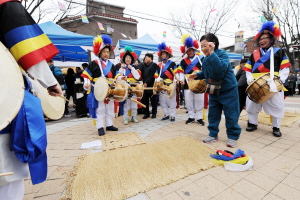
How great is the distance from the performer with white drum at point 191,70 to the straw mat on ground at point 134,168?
154 centimetres

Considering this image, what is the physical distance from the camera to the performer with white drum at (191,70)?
4223 mm

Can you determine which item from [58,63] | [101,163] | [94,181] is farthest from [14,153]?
[58,63]

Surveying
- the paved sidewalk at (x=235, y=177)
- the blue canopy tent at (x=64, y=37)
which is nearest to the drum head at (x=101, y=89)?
the paved sidewalk at (x=235, y=177)

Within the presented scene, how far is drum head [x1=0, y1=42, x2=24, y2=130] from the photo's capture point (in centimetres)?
93

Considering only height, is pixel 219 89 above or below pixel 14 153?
above

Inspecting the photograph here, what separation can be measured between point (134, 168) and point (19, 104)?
1.61 m

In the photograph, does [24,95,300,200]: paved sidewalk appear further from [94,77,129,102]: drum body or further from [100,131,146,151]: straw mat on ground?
[94,77,129,102]: drum body

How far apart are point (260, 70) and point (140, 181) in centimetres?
304

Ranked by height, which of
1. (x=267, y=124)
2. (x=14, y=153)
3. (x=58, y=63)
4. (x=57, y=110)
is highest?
(x=58, y=63)

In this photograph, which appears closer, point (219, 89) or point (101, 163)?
point (101, 163)

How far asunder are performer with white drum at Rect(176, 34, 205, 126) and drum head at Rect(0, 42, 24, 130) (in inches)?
147

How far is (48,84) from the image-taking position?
1244mm

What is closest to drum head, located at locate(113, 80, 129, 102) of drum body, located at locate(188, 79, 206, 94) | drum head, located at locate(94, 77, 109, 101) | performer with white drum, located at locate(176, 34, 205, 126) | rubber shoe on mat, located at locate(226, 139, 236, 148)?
drum head, located at locate(94, 77, 109, 101)

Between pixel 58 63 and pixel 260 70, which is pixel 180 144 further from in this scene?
pixel 58 63
